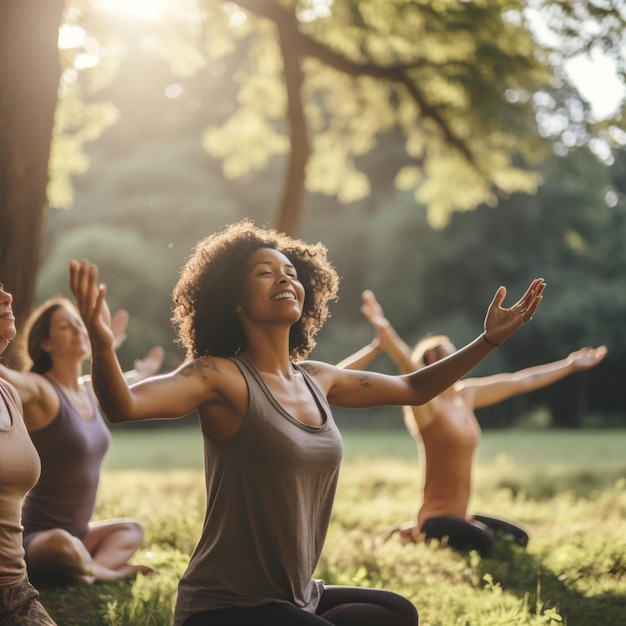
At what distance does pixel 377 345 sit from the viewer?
20.0ft

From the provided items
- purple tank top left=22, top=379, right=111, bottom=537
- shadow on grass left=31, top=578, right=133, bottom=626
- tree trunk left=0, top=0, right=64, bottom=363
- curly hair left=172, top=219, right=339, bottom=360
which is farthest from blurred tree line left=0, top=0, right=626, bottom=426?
curly hair left=172, top=219, right=339, bottom=360

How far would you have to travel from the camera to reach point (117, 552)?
18.2ft

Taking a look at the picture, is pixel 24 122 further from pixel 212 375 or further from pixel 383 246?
pixel 383 246

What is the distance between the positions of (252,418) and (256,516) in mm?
321

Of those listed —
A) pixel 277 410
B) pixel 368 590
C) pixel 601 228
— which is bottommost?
pixel 368 590

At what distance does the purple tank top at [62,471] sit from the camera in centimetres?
527

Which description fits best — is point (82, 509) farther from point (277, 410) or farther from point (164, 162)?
point (164, 162)

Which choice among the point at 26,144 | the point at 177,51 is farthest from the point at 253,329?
the point at 177,51

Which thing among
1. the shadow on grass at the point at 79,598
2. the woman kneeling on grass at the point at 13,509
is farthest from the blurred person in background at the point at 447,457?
the woman kneeling on grass at the point at 13,509

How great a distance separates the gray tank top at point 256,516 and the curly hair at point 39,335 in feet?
8.37

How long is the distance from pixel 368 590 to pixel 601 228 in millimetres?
27273

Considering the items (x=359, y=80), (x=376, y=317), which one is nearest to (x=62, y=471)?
(x=376, y=317)

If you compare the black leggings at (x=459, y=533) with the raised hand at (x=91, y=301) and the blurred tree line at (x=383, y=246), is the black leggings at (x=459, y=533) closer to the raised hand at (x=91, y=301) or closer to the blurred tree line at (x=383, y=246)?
the raised hand at (x=91, y=301)

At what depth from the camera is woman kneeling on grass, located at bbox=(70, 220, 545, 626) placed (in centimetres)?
308
